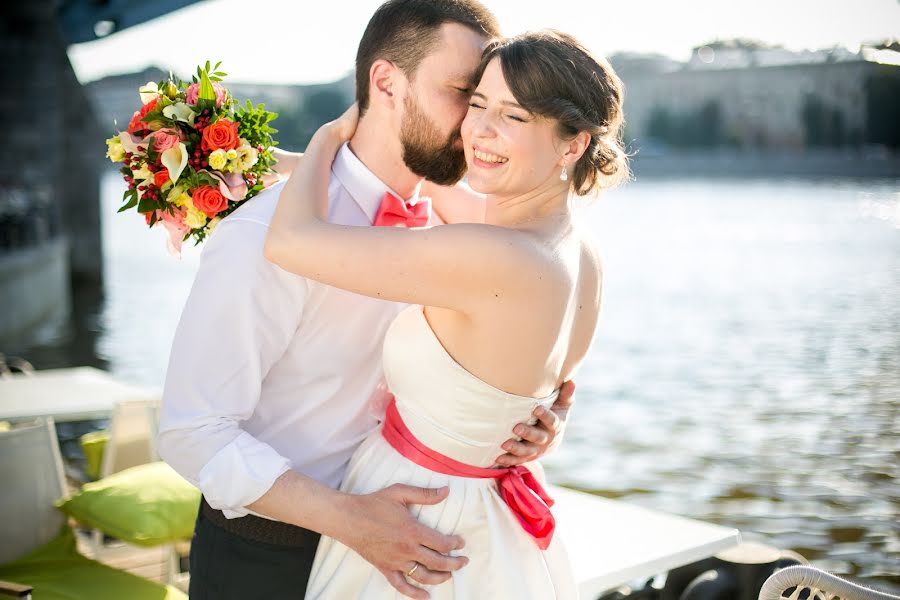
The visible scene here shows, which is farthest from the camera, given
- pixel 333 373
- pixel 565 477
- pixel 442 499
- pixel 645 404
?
pixel 645 404

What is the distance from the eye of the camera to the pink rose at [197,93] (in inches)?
95.0

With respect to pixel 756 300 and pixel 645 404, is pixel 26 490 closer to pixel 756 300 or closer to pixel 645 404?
pixel 645 404

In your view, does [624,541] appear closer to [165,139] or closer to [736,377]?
[165,139]

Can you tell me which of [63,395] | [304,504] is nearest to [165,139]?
[304,504]

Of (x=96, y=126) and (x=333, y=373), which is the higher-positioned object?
(x=333, y=373)

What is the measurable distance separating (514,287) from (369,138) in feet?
2.00

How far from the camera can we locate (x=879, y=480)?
9.49m

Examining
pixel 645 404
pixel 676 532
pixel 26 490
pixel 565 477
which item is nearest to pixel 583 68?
pixel 676 532

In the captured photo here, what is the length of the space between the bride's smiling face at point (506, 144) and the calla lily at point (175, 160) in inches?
27.3

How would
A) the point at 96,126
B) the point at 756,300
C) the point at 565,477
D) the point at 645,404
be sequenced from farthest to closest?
1. the point at 96,126
2. the point at 756,300
3. the point at 645,404
4. the point at 565,477

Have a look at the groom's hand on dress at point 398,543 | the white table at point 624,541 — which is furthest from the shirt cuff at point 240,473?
the white table at point 624,541

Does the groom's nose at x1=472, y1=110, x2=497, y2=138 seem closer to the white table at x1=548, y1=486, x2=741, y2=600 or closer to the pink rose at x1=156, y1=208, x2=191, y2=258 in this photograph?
the pink rose at x1=156, y1=208, x2=191, y2=258

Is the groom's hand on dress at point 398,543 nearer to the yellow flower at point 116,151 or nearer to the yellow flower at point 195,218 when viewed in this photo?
the yellow flower at point 195,218

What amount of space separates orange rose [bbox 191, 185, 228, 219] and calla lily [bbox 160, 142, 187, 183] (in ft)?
0.20
